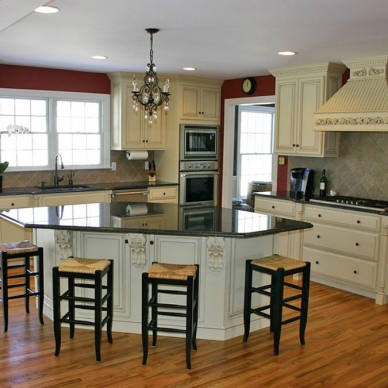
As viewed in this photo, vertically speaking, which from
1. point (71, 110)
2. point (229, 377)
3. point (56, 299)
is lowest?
point (229, 377)

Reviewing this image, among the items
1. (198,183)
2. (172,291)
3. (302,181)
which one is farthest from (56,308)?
(198,183)

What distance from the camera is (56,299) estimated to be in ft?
11.8

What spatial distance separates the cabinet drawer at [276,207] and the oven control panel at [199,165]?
1.42 m

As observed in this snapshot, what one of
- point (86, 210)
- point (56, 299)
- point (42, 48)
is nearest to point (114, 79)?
point (42, 48)

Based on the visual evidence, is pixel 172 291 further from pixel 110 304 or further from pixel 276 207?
pixel 276 207

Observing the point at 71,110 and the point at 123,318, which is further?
the point at 71,110

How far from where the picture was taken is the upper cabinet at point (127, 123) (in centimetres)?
681

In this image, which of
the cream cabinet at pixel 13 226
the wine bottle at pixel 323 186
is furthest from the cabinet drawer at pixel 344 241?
the cream cabinet at pixel 13 226

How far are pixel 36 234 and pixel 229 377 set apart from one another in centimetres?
215

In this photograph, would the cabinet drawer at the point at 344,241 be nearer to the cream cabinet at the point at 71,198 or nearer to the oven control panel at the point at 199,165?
the oven control panel at the point at 199,165

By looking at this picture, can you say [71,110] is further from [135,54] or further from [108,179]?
[135,54]

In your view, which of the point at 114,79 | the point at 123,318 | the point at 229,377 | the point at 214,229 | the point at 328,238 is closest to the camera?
the point at 229,377

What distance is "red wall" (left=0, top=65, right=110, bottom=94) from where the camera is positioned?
6266mm

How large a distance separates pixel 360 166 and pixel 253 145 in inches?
147
